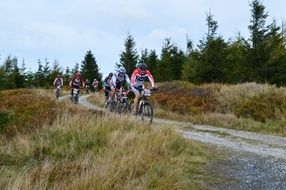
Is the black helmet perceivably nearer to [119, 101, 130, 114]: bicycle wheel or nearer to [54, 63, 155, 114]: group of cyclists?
[54, 63, 155, 114]: group of cyclists

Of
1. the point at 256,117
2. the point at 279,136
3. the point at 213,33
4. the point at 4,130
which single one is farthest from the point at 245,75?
the point at 4,130

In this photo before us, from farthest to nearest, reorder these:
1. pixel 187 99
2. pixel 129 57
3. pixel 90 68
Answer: pixel 90 68
pixel 129 57
pixel 187 99

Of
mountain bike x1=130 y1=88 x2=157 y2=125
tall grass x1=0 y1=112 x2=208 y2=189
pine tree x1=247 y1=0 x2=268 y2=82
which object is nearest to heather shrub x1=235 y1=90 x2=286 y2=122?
mountain bike x1=130 y1=88 x2=157 y2=125

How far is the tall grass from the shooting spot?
607 cm

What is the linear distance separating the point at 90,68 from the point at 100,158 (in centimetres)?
7071

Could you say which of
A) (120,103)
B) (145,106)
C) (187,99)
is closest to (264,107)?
(187,99)

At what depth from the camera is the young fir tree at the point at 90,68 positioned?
3022 inches

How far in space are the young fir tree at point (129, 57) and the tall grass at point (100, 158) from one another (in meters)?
49.3

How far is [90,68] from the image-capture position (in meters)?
77.3

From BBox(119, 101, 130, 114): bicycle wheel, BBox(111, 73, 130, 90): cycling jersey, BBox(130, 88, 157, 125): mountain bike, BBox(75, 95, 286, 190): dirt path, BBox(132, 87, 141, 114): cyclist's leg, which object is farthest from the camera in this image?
BBox(111, 73, 130, 90): cycling jersey

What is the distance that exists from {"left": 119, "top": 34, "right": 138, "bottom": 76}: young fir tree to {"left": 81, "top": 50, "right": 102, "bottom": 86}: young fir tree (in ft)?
52.0

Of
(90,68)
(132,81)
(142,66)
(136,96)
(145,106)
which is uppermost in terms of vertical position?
(90,68)

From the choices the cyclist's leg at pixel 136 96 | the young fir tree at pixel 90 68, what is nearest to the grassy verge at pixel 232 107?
the cyclist's leg at pixel 136 96

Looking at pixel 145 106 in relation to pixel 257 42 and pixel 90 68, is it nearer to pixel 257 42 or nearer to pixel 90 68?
pixel 257 42
